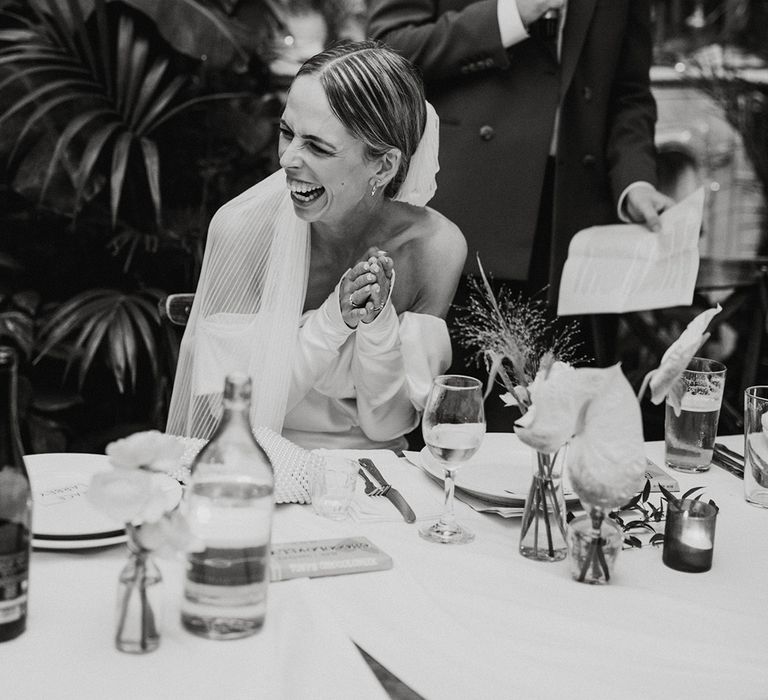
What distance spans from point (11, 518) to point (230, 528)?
212mm

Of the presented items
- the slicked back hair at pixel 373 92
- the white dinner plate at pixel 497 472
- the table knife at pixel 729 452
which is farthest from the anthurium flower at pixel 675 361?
the slicked back hair at pixel 373 92

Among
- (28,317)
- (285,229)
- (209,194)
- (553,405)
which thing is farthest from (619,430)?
(209,194)

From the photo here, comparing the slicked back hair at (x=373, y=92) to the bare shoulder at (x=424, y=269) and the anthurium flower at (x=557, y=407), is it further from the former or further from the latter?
the anthurium flower at (x=557, y=407)

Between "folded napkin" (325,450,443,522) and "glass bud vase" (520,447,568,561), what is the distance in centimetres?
15

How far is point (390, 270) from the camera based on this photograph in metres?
1.78

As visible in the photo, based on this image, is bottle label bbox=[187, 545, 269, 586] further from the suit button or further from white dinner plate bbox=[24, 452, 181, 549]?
the suit button

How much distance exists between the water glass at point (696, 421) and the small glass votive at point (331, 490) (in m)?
0.60

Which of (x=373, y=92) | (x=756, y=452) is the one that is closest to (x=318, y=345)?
(x=373, y=92)

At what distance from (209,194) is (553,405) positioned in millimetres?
2382

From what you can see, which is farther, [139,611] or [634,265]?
[634,265]

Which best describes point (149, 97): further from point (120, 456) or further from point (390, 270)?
point (120, 456)

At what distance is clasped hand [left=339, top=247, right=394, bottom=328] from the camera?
5.76 ft

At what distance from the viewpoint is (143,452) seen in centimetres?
89

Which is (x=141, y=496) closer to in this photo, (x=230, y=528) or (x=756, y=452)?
(x=230, y=528)
